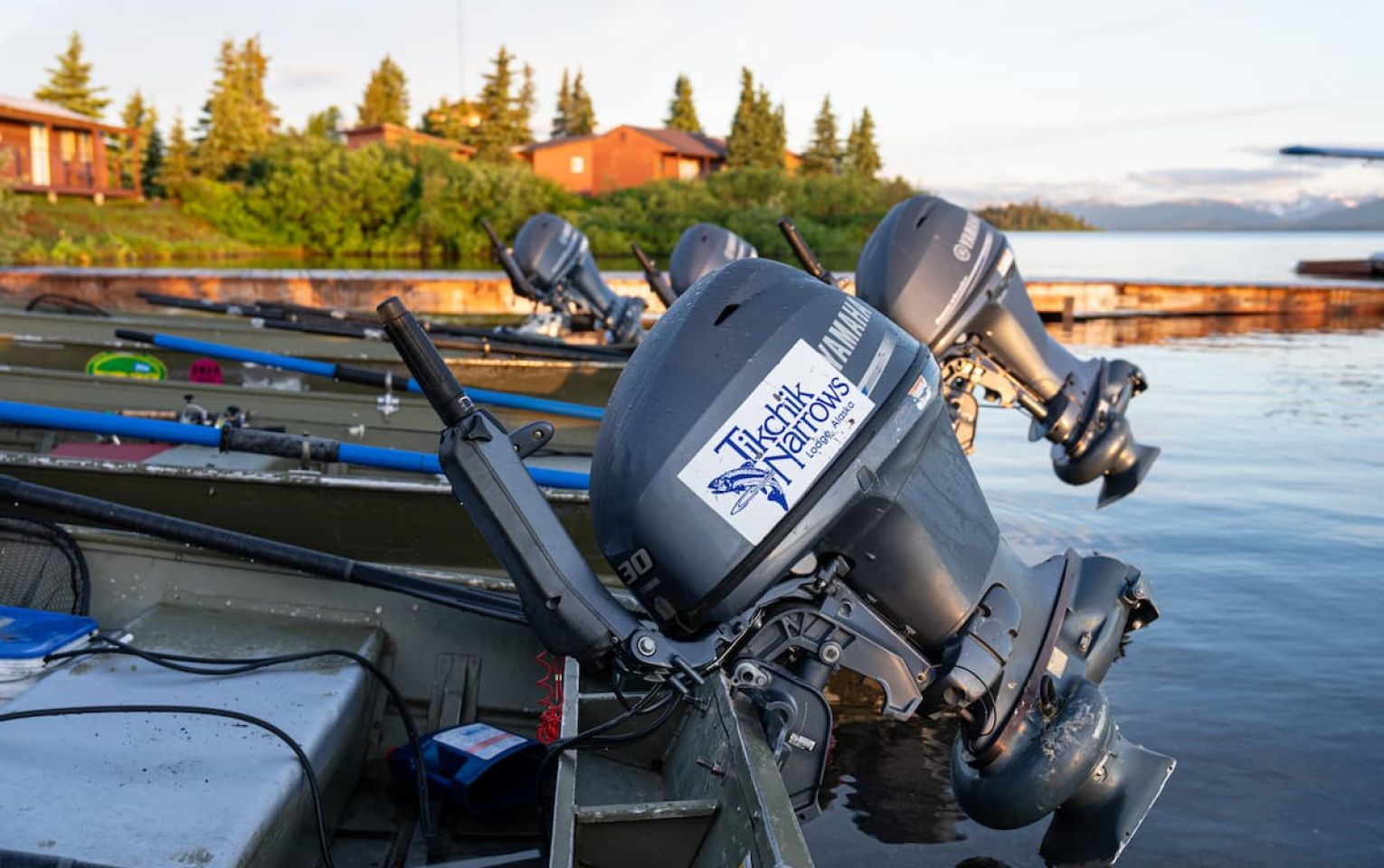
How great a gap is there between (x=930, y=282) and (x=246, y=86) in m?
70.8

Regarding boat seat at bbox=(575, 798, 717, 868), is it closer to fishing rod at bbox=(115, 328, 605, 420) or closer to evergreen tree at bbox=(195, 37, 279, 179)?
fishing rod at bbox=(115, 328, 605, 420)

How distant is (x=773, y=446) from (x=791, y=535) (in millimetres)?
169

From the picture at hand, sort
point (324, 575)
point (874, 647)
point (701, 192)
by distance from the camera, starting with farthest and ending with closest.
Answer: point (701, 192)
point (324, 575)
point (874, 647)

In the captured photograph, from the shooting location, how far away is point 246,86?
218 feet

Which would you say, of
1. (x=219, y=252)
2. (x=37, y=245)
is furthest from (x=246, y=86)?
(x=37, y=245)

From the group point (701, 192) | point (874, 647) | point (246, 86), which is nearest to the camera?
point (874, 647)

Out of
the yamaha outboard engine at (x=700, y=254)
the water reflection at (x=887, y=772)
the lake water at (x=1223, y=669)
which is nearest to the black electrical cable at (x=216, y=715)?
the lake water at (x=1223, y=669)

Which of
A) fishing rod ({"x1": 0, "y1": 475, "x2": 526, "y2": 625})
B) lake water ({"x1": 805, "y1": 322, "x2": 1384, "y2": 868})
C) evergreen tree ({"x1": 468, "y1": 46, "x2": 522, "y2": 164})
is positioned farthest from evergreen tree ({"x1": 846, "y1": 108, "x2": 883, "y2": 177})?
fishing rod ({"x1": 0, "y1": 475, "x2": 526, "y2": 625})

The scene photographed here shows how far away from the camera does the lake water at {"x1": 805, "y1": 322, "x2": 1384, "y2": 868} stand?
3.37 m

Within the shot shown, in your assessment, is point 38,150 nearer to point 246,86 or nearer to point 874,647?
point 246,86

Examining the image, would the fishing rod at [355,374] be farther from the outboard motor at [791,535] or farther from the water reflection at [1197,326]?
the water reflection at [1197,326]

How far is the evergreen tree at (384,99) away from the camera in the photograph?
80.7 metres

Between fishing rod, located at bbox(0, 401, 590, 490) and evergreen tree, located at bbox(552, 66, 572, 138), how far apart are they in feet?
319

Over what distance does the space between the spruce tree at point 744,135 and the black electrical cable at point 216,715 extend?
60.1 meters
